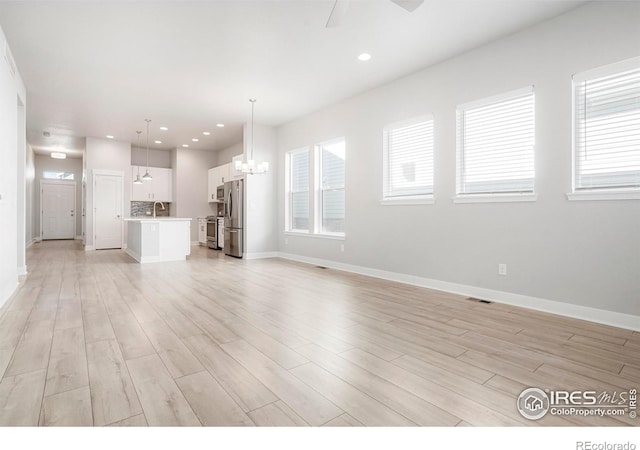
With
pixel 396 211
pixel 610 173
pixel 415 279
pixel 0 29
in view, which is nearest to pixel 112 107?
pixel 0 29

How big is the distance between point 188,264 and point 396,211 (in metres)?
4.03

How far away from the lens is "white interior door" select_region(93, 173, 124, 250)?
8768 millimetres

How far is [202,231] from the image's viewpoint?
1027cm

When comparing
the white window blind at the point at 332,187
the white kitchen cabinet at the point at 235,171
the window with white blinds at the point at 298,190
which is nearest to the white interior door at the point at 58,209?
the white kitchen cabinet at the point at 235,171

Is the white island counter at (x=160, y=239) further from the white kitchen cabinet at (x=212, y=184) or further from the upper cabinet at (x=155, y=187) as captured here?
the white kitchen cabinet at (x=212, y=184)

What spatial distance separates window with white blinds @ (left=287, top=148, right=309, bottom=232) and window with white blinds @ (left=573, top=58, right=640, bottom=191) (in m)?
4.57

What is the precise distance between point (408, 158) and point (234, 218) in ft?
14.3

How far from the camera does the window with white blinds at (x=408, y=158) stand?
4.53 metres

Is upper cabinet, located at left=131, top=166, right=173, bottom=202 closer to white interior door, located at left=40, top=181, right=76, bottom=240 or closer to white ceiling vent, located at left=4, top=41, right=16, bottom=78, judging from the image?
white interior door, located at left=40, top=181, right=76, bottom=240

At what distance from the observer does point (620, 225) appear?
289 cm

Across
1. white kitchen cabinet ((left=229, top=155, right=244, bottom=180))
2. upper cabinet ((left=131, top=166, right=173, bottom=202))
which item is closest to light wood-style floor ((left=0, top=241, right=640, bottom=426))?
white kitchen cabinet ((left=229, top=155, right=244, bottom=180))
